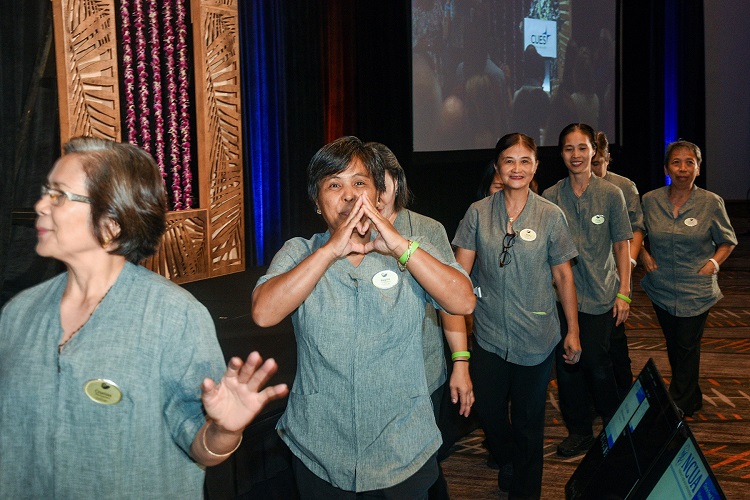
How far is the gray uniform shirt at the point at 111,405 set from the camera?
1.47 meters

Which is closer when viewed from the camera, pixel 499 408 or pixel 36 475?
pixel 36 475

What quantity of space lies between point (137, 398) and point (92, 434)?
103 mm

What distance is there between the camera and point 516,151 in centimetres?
328

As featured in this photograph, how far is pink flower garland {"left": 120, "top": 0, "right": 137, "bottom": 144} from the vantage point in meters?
5.44

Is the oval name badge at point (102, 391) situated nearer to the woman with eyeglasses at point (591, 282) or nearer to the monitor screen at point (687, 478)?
the monitor screen at point (687, 478)

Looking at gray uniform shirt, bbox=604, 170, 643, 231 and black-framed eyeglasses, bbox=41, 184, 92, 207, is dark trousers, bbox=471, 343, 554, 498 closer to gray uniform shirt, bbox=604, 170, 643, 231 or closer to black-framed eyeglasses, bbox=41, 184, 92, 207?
gray uniform shirt, bbox=604, 170, 643, 231

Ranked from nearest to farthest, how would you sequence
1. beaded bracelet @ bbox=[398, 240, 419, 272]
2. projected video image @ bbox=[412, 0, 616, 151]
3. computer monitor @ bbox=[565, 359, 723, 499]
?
computer monitor @ bbox=[565, 359, 723, 499] → beaded bracelet @ bbox=[398, 240, 419, 272] → projected video image @ bbox=[412, 0, 616, 151]

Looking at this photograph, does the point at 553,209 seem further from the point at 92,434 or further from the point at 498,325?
the point at 92,434

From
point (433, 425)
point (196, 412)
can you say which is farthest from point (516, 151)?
point (196, 412)

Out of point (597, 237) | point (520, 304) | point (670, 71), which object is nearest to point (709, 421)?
point (597, 237)

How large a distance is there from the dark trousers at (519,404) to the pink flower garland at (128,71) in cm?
325

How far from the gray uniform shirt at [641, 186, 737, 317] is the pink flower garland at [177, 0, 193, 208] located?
11.1 ft

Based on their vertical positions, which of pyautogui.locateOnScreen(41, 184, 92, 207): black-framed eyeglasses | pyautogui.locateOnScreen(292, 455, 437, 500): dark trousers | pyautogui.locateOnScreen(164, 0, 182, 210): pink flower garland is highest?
pyautogui.locateOnScreen(164, 0, 182, 210): pink flower garland

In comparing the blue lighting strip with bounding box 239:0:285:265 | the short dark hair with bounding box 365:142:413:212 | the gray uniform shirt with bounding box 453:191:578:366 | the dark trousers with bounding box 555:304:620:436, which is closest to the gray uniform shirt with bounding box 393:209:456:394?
the short dark hair with bounding box 365:142:413:212
